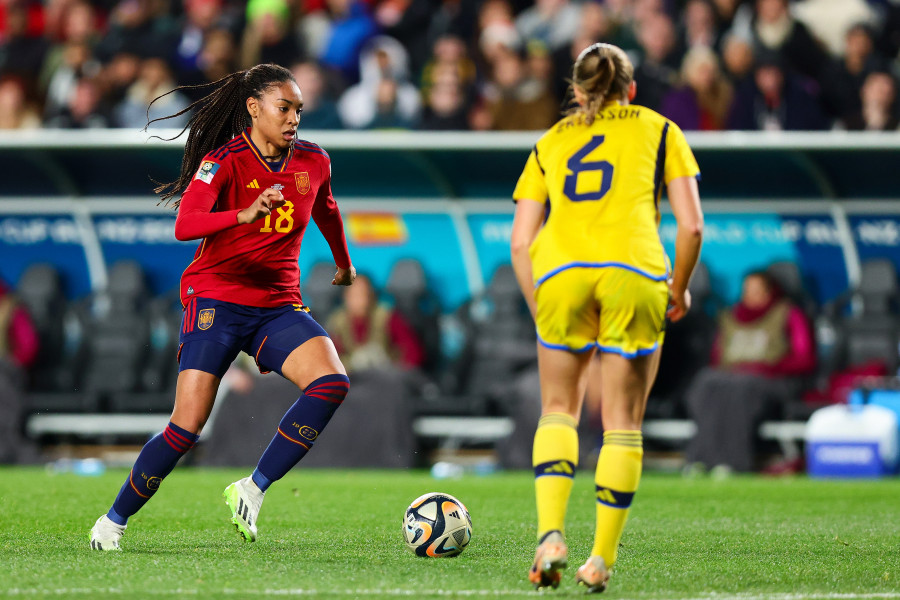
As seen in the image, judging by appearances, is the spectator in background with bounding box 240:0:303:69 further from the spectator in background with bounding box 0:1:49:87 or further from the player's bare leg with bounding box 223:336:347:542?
the player's bare leg with bounding box 223:336:347:542

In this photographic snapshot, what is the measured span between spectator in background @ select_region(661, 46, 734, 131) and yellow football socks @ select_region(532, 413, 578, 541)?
27.0 ft

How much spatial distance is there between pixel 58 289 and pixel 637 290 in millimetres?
10633

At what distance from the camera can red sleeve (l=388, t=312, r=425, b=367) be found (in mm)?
12828

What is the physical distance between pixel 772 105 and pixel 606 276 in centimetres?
843

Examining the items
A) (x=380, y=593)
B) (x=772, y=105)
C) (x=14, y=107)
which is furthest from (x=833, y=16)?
(x=380, y=593)

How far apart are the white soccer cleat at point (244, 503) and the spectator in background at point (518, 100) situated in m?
7.56

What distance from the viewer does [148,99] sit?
13.9 meters

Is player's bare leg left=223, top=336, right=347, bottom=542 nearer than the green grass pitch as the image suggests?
No

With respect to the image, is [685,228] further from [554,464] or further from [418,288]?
[418,288]

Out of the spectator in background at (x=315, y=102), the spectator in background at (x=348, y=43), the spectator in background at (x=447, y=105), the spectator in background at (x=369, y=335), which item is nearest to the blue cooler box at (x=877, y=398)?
the spectator in background at (x=369, y=335)

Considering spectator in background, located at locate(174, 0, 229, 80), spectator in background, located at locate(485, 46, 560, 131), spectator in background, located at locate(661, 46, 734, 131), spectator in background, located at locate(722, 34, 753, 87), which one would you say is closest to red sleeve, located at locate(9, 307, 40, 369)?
spectator in background, located at locate(174, 0, 229, 80)

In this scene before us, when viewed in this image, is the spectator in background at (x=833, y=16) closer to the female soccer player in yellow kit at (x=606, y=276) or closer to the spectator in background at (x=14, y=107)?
the spectator in background at (x=14, y=107)

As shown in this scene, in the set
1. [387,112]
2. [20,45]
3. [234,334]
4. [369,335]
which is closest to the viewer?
[234,334]

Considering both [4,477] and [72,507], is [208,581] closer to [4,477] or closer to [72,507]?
[72,507]
